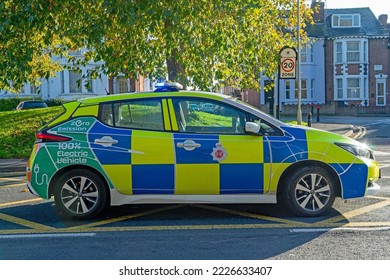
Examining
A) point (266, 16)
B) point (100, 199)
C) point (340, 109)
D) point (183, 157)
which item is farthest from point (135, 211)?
point (340, 109)

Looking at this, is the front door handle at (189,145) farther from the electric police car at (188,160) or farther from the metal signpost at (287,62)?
the metal signpost at (287,62)

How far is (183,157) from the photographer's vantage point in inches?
248

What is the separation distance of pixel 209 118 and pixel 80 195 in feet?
6.39

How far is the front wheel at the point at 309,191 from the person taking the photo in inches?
252

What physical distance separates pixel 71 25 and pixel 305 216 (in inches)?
316

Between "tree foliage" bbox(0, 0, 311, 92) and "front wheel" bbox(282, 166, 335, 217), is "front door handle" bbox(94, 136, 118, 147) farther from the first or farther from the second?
"tree foliage" bbox(0, 0, 311, 92)

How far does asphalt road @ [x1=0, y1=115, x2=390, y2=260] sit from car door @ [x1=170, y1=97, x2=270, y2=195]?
44 centimetres

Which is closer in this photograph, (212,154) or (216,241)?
(216,241)

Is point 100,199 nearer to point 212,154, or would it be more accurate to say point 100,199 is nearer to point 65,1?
point 212,154

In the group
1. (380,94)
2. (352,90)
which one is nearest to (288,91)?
(352,90)

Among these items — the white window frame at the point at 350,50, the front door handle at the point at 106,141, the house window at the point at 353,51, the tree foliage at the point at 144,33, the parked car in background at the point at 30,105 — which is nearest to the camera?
the front door handle at the point at 106,141

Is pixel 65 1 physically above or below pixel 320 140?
above

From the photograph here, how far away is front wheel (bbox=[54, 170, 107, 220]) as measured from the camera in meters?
6.46

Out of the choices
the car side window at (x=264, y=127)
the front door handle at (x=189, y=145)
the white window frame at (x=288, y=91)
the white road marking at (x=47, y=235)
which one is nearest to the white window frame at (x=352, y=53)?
Answer: the white window frame at (x=288, y=91)
